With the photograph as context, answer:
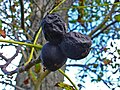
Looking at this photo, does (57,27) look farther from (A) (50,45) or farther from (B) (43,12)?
(B) (43,12)

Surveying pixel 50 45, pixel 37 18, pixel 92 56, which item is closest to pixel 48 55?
pixel 50 45

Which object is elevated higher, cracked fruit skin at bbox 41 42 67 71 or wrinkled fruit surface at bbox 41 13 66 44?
wrinkled fruit surface at bbox 41 13 66 44

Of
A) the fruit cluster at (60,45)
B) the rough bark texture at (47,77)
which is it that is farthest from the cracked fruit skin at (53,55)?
the rough bark texture at (47,77)

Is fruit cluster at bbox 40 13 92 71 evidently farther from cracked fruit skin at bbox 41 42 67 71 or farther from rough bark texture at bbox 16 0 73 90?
rough bark texture at bbox 16 0 73 90

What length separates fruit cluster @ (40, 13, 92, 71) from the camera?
2.54ft

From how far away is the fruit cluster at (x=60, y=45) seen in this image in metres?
0.77

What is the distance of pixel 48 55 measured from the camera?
0.81 metres

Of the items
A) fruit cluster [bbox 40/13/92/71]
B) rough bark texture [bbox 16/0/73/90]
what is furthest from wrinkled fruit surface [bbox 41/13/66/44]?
rough bark texture [bbox 16/0/73/90]

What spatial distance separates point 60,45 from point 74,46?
0.04 metres

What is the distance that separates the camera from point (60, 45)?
803mm

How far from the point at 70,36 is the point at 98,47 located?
9.85 feet

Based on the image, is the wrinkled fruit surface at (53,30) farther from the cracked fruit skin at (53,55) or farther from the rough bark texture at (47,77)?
the rough bark texture at (47,77)

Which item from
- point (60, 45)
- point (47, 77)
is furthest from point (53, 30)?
point (47, 77)

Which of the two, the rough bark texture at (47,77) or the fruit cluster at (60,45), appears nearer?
the fruit cluster at (60,45)
